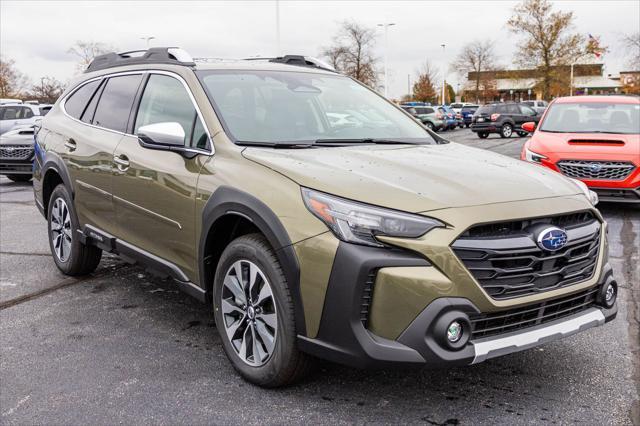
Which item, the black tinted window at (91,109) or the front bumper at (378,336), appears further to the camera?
the black tinted window at (91,109)

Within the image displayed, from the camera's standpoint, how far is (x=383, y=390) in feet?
10.8

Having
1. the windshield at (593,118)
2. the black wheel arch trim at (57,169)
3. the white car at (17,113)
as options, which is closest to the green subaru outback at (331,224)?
the black wheel arch trim at (57,169)

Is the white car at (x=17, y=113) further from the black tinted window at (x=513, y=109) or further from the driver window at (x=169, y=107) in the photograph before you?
the black tinted window at (x=513, y=109)

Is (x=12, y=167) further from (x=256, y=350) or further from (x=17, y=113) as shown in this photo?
(x=256, y=350)

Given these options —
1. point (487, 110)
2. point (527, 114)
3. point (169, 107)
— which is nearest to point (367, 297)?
point (169, 107)

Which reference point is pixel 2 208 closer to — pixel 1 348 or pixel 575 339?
pixel 1 348

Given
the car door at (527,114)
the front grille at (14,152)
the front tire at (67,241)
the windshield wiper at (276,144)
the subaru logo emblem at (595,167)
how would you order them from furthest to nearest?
the car door at (527,114)
the front grille at (14,152)
the subaru logo emblem at (595,167)
the front tire at (67,241)
the windshield wiper at (276,144)

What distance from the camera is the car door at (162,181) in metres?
3.73

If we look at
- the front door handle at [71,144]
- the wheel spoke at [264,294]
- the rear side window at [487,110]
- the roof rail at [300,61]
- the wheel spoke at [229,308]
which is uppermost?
the roof rail at [300,61]

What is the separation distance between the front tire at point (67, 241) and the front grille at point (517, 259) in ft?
11.5

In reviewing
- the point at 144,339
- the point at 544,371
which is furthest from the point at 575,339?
the point at 144,339

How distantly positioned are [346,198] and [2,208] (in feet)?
28.1

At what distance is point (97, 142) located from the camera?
4.77 metres

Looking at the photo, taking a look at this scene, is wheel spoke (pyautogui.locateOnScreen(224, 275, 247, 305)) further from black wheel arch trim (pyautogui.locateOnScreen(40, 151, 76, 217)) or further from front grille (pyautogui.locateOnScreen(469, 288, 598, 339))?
black wheel arch trim (pyautogui.locateOnScreen(40, 151, 76, 217))
